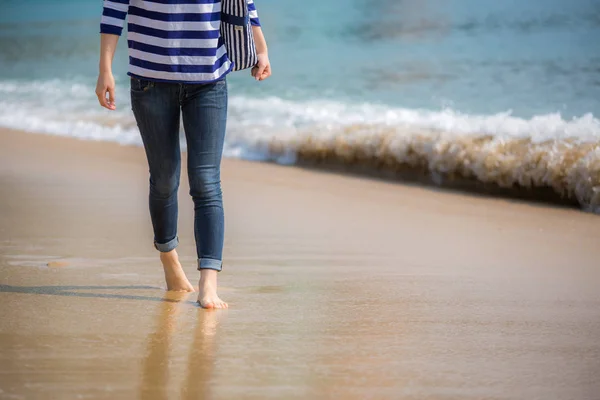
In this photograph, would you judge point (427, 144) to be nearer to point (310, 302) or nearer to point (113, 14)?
point (310, 302)

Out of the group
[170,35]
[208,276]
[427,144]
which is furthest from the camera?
[427,144]

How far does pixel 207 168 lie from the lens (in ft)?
9.45

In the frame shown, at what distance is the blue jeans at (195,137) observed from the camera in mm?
2855

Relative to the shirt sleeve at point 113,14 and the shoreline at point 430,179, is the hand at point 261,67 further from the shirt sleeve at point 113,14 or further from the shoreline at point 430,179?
the shoreline at point 430,179

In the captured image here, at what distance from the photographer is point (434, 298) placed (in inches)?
118

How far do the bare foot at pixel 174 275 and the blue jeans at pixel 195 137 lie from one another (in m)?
0.19

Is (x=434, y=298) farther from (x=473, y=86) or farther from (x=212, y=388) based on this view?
(x=473, y=86)

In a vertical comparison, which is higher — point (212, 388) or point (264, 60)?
point (264, 60)

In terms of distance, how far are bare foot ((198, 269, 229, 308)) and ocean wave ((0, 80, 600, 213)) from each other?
2.74 m

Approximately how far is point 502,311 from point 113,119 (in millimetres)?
7129

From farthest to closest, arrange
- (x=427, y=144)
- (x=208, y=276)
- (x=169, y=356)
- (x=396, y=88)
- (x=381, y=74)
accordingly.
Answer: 1. (x=381, y=74)
2. (x=396, y=88)
3. (x=427, y=144)
4. (x=208, y=276)
5. (x=169, y=356)

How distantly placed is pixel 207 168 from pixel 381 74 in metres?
12.6

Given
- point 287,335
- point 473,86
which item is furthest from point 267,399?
point 473,86

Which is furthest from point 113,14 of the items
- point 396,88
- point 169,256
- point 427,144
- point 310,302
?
point 396,88
